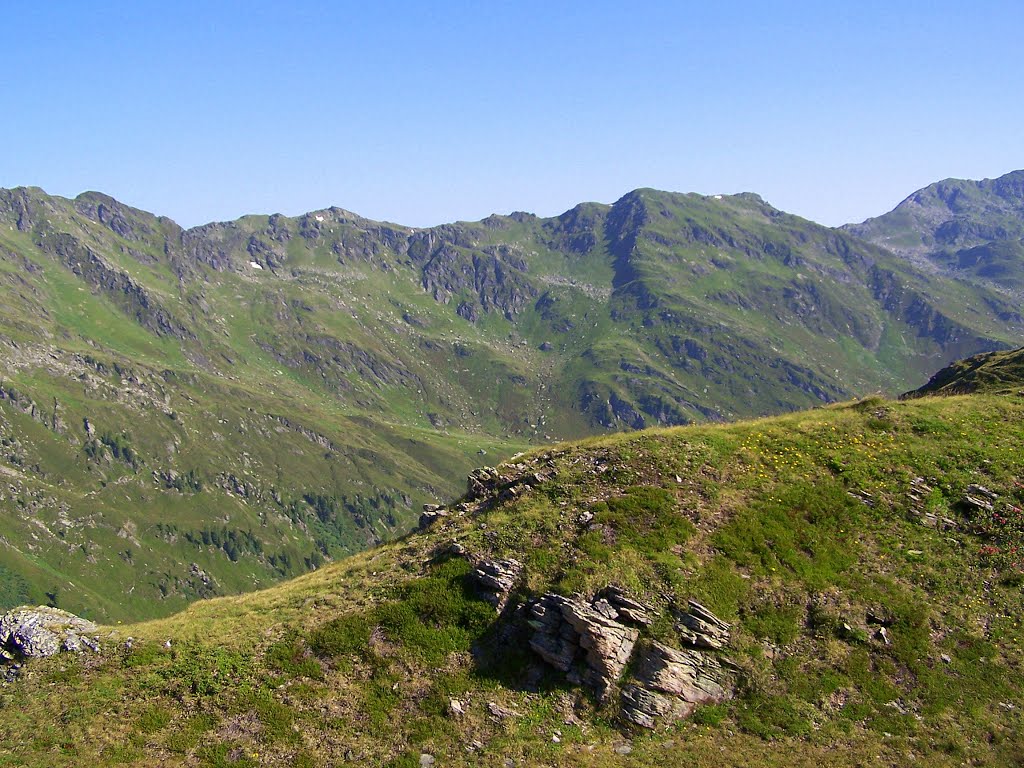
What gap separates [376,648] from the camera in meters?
30.8

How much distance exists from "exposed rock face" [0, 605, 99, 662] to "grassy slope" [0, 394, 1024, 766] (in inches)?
37.3

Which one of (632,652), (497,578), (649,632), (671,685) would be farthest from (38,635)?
(671,685)

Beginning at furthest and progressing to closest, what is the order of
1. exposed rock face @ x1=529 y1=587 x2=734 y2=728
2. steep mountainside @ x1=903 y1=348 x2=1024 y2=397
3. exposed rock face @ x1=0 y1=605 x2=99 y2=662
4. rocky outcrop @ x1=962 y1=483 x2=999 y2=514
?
steep mountainside @ x1=903 y1=348 x2=1024 y2=397 → rocky outcrop @ x1=962 y1=483 x2=999 y2=514 → exposed rock face @ x1=0 y1=605 x2=99 y2=662 → exposed rock face @ x1=529 y1=587 x2=734 y2=728

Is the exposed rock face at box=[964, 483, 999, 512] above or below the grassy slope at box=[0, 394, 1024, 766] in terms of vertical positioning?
above

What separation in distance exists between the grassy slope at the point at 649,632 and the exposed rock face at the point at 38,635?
947 mm

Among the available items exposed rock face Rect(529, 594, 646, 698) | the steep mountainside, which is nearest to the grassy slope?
exposed rock face Rect(529, 594, 646, 698)

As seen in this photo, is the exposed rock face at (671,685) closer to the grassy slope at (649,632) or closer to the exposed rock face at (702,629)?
the exposed rock face at (702,629)

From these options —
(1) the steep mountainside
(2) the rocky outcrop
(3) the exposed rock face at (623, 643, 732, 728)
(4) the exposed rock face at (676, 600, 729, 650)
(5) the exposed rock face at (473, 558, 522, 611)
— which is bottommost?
(3) the exposed rock face at (623, 643, 732, 728)

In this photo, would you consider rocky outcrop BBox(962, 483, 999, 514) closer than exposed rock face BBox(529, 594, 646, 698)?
No

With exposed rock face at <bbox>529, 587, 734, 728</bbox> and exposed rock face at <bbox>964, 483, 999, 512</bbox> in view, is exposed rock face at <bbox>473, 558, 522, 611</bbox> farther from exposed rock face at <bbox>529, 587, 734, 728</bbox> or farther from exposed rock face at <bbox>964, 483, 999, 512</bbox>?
exposed rock face at <bbox>964, 483, 999, 512</bbox>

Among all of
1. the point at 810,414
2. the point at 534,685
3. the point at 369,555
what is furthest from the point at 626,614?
the point at 810,414

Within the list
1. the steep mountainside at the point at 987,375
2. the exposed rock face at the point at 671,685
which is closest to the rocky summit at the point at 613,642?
the exposed rock face at the point at 671,685

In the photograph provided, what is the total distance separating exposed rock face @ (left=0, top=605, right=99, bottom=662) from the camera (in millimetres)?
30641

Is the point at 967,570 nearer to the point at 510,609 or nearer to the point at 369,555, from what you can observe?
the point at 510,609
